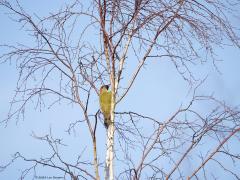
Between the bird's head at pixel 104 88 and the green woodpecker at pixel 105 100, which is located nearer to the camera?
the green woodpecker at pixel 105 100

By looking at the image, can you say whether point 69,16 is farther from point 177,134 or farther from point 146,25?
point 177,134

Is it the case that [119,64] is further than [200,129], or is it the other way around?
[119,64]

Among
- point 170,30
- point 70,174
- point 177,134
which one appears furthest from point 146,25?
point 70,174

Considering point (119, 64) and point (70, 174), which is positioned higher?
point (119, 64)

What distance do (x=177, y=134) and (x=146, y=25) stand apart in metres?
1.19

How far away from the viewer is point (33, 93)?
582 centimetres

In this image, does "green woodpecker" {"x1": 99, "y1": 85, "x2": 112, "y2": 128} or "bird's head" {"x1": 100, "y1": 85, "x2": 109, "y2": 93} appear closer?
"green woodpecker" {"x1": 99, "y1": 85, "x2": 112, "y2": 128}

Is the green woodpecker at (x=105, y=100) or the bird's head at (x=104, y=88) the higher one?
the bird's head at (x=104, y=88)

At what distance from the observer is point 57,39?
589cm

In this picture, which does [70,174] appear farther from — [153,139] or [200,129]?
[200,129]

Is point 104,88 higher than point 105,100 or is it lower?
higher

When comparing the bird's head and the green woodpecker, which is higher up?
the bird's head

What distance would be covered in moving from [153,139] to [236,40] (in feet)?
4.27

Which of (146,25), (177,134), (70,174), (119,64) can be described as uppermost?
(146,25)
